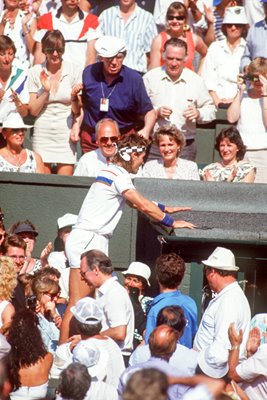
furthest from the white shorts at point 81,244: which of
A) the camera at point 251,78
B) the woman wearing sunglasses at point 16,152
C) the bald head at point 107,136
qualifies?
the camera at point 251,78

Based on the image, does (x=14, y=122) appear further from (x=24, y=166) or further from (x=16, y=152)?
(x=24, y=166)

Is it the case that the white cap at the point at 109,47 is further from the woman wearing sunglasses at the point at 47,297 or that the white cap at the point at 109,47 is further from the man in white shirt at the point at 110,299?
the man in white shirt at the point at 110,299

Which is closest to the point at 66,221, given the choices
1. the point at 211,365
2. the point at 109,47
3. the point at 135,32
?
the point at 109,47

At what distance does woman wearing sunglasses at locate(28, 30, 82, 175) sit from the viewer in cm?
1427

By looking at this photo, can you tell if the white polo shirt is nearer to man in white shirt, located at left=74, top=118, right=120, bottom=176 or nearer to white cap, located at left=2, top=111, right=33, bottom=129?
man in white shirt, located at left=74, top=118, right=120, bottom=176

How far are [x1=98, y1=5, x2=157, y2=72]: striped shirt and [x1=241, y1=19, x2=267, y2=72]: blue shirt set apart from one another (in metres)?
1.22

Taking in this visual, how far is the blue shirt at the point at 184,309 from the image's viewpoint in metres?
10.8

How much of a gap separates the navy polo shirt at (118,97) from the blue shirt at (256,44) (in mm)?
1507

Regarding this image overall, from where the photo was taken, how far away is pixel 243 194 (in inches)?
523

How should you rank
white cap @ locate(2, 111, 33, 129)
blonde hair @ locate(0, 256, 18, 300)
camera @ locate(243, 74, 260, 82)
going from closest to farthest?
blonde hair @ locate(0, 256, 18, 300) → white cap @ locate(2, 111, 33, 129) → camera @ locate(243, 74, 260, 82)

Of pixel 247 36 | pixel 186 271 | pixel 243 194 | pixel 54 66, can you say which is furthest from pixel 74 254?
pixel 247 36

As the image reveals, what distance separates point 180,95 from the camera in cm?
1450

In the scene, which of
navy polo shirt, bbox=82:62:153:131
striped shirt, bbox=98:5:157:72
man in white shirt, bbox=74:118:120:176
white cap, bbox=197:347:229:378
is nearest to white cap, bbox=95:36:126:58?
navy polo shirt, bbox=82:62:153:131

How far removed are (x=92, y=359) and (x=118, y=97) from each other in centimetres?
523
